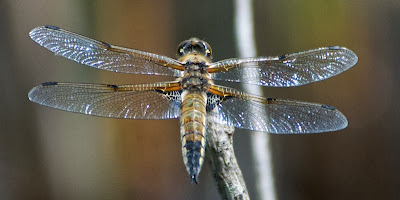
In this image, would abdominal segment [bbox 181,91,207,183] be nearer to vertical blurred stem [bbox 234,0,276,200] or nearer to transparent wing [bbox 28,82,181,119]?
transparent wing [bbox 28,82,181,119]

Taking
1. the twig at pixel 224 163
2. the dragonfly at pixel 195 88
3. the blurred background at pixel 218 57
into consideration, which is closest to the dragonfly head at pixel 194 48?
the dragonfly at pixel 195 88

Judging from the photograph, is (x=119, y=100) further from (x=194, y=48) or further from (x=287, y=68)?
(x=287, y=68)

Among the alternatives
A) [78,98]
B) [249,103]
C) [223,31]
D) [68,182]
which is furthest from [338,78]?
[68,182]

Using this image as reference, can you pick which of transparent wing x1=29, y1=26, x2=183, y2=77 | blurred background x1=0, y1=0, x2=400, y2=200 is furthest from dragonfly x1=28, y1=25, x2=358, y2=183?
blurred background x1=0, y1=0, x2=400, y2=200

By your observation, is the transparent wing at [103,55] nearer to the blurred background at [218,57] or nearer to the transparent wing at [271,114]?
the transparent wing at [271,114]

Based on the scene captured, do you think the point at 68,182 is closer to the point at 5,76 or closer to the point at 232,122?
the point at 5,76

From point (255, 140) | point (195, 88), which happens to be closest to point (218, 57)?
point (255, 140)
